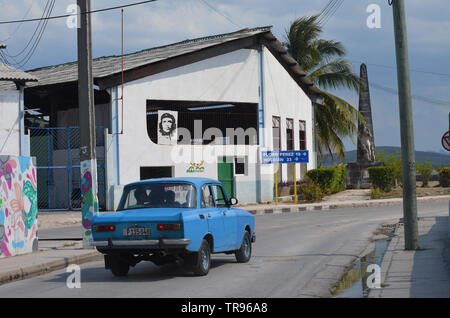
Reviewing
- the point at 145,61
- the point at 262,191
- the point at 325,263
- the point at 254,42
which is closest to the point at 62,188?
the point at 145,61

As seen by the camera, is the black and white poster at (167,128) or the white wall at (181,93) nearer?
the white wall at (181,93)

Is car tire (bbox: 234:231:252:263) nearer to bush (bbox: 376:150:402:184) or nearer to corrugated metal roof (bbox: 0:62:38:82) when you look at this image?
corrugated metal roof (bbox: 0:62:38:82)

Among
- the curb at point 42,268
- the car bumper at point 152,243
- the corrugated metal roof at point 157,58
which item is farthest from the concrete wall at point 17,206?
the corrugated metal roof at point 157,58

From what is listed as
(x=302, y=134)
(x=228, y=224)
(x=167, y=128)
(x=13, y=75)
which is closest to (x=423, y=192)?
(x=302, y=134)

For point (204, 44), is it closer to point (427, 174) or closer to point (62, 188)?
point (62, 188)

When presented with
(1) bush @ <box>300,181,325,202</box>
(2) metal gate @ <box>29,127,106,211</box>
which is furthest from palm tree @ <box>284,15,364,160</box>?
(2) metal gate @ <box>29,127,106,211</box>

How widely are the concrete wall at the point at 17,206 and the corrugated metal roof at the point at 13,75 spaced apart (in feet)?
35.5

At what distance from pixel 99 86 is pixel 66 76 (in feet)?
18.3

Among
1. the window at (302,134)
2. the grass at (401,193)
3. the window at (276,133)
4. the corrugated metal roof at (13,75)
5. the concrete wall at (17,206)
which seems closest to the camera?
the concrete wall at (17,206)

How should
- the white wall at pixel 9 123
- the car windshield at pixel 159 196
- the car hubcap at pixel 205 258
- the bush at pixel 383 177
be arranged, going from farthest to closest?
1. the bush at pixel 383 177
2. the white wall at pixel 9 123
3. the car windshield at pixel 159 196
4. the car hubcap at pixel 205 258

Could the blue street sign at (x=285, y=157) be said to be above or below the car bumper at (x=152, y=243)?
above

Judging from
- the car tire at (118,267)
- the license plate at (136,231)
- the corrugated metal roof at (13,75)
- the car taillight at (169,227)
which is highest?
the corrugated metal roof at (13,75)

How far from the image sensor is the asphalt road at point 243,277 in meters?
8.77

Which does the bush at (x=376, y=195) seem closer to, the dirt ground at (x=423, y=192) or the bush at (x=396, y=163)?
the dirt ground at (x=423, y=192)
